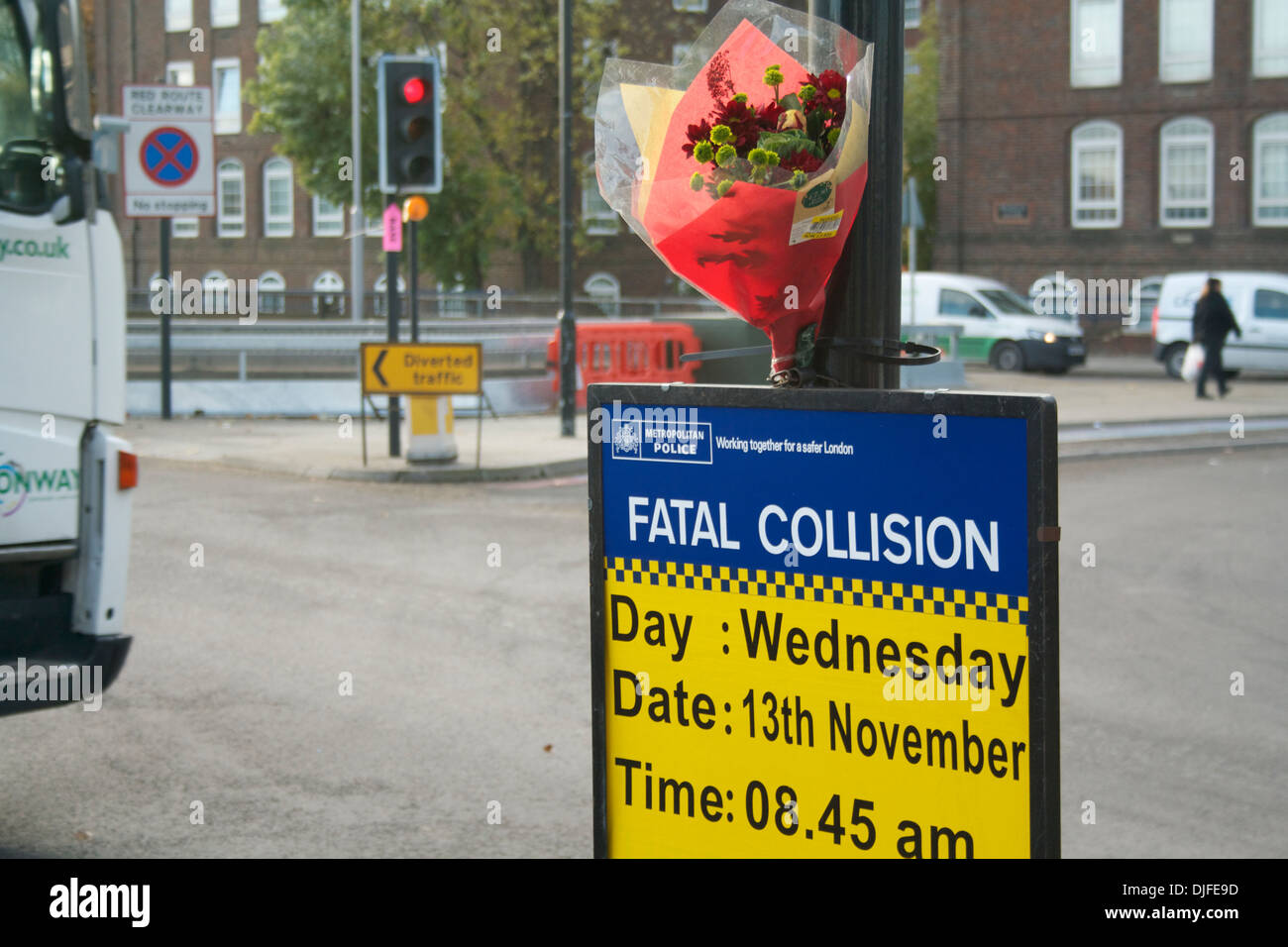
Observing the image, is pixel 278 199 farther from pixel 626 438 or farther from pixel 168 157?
pixel 626 438

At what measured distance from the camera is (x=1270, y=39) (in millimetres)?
36531

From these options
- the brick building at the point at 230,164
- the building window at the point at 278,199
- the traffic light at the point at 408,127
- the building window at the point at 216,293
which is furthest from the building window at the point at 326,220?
the traffic light at the point at 408,127

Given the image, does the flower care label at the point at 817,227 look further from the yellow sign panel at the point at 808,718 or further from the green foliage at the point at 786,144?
the yellow sign panel at the point at 808,718

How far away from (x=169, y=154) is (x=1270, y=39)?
1134 inches

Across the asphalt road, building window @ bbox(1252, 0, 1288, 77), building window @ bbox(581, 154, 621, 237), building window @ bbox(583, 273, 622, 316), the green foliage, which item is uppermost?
building window @ bbox(1252, 0, 1288, 77)

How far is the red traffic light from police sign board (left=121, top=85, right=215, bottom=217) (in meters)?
3.64

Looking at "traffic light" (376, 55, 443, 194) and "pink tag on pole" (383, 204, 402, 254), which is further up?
"traffic light" (376, 55, 443, 194)

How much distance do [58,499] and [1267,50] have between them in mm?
37032

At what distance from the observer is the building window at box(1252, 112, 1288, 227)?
36.6 meters

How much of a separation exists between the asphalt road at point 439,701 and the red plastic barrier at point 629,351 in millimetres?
9541

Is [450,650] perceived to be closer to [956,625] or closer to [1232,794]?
[1232,794]

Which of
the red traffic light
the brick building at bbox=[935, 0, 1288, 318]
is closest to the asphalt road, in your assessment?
the red traffic light

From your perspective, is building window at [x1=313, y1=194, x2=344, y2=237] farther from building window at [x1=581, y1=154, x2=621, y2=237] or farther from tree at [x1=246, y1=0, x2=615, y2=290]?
building window at [x1=581, y1=154, x2=621, y2=237]
